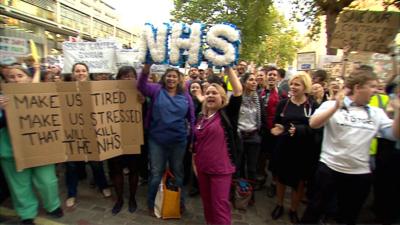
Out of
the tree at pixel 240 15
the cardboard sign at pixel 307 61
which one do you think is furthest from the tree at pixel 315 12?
the cardboard sign at pixel 307 61

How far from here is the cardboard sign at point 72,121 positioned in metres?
3.09

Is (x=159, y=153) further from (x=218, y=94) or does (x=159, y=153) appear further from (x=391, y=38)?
(x=391, y=38)

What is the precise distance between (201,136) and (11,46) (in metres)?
3.15

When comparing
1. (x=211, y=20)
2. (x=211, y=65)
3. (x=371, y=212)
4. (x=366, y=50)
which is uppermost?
(x=211, y=20)

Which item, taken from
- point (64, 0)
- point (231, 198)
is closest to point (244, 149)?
point (231, 198)

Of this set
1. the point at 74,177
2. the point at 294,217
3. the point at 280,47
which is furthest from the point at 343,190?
the point at 280,47

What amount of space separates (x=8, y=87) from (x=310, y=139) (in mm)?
3301

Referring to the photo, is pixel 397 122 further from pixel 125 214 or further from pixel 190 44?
pixel 125 214

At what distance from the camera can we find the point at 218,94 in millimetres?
3070

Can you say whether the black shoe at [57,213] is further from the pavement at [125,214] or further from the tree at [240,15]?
the tree at [240,15]

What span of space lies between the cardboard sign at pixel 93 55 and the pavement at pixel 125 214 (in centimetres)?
206

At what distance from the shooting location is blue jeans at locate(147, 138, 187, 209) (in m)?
3.55

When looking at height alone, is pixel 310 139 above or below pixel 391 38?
below

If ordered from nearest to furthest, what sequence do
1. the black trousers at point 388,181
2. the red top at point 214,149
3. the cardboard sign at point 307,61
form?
the red top at point 214,149 → the black trousers at point 388,181 → the cardboard sign at point 307,61
